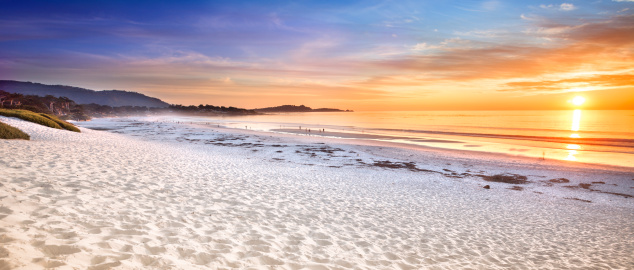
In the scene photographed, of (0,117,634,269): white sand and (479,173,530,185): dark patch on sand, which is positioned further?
(479,173,530,185): dark patch on sand

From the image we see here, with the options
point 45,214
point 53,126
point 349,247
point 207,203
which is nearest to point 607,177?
point 349,247

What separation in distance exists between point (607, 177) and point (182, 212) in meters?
22.9

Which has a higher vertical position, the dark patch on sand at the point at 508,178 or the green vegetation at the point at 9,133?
the green vegetation at the point at 9,133

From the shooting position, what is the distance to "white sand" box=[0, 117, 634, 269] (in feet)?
16.6

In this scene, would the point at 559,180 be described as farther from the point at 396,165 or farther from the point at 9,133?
the point at 9,133

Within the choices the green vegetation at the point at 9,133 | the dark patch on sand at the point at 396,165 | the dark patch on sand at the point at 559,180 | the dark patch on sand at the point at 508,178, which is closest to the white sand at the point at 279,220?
the dark patch on sand at the point at 508,178

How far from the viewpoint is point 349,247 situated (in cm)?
654

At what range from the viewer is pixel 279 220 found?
773cm

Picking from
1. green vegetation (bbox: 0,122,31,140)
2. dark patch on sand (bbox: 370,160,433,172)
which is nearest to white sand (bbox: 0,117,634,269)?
green vegetation (bbox: 0,122,31,140)

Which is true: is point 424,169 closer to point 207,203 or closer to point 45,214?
point 207,203

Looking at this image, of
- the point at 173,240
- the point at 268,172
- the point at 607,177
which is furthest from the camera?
the point at 607,177

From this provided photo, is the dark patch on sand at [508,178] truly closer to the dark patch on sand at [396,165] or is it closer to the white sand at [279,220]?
the white sand at [279,220]

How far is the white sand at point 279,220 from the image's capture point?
507 cm

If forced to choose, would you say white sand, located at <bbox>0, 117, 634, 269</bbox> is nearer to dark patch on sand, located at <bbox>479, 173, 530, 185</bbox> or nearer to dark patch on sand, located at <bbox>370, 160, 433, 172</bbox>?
dark patch on sand, located at <bbox>479, 173, 530, 185</bbox>
